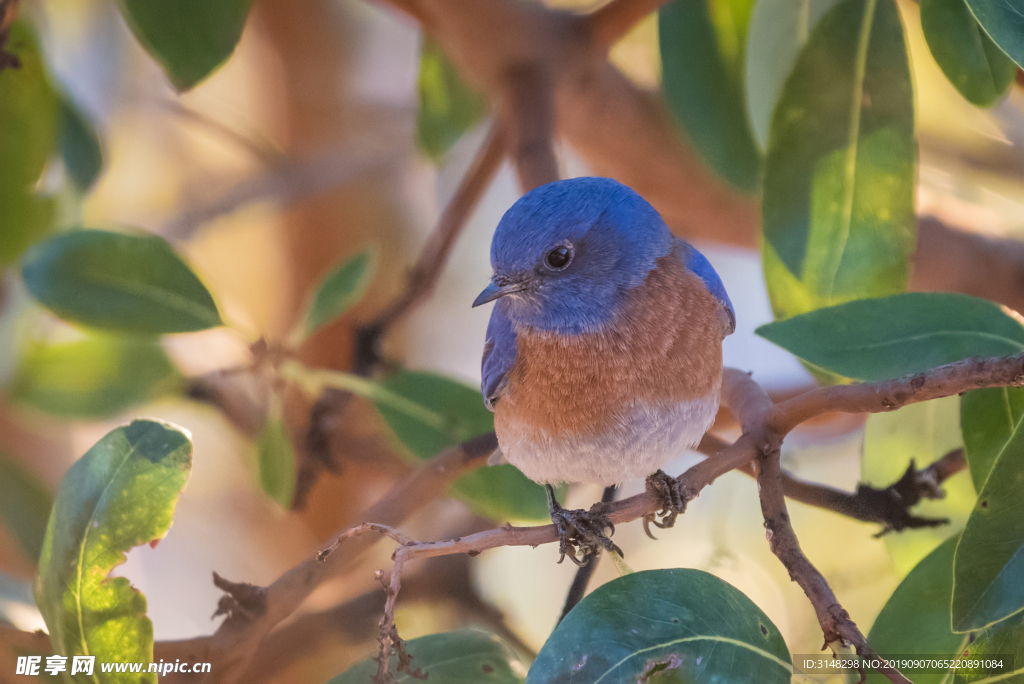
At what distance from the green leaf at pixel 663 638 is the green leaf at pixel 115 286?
2.16 ft

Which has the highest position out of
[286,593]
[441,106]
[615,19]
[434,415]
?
[441,106]

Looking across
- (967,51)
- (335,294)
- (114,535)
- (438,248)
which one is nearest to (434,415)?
(335,294)

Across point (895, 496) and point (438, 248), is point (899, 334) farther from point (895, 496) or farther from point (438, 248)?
point (438, 248)

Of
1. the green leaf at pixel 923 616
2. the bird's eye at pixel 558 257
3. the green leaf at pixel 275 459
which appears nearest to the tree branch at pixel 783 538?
the green leaf at pixel 923 616

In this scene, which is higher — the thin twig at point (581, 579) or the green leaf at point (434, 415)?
the green leaf at point (434, 415)

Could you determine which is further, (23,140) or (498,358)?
(23,140)

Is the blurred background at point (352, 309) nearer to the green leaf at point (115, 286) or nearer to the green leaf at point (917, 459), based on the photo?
the green leaf at point (917, 459)

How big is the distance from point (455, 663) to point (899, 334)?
1.77 feet

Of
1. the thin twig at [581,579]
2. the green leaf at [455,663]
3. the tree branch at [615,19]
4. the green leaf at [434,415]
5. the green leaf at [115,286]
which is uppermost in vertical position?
the tree branch at [615,19]

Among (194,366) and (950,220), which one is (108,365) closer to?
(194,366)

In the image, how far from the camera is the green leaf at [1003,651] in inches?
22.6

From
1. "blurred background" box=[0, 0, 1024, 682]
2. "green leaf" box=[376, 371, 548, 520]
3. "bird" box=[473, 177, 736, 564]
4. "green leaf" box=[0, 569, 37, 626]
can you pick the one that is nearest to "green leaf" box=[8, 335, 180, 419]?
"blurred background" box=[0, 0, 1024, 682]

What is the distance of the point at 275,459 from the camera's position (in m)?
1.06

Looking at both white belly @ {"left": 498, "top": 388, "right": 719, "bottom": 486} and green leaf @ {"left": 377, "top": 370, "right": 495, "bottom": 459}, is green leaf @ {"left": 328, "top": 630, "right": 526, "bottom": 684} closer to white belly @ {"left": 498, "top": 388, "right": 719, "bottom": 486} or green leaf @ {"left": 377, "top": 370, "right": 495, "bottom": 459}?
white belly @ {"left": 498, "top": 388, "right": 719, "bottom": 486}
